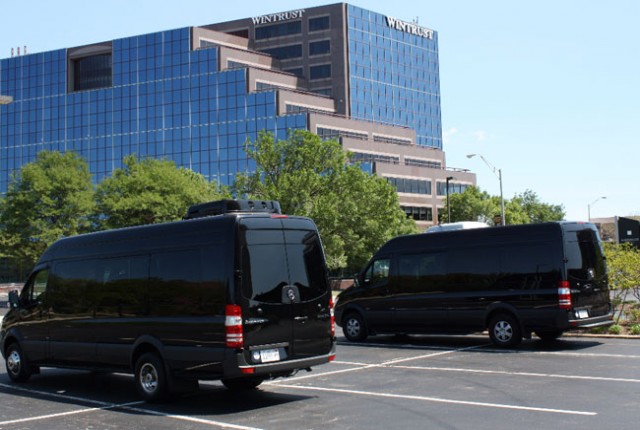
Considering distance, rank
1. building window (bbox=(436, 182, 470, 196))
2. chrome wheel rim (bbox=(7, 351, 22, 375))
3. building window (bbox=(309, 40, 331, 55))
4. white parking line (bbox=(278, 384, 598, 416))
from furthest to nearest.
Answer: building window (bbox=(309, 40, 331, 55)), building window (bbox=(436, 182, 470, 196)), chrome wheel rim (bbox=(7, 351, 22, 375)), white parking line (bbox=(278, 384, 598, 416))

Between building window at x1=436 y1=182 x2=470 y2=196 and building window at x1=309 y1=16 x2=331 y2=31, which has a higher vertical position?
building window at x1=309 y1=16 x2=331 y2=31

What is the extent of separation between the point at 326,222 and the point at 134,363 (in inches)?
1693

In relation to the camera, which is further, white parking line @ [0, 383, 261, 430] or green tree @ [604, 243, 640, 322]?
green tree @ [604, 243, 640, 322]

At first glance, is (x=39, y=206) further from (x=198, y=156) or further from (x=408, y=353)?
(x=408, y=353)

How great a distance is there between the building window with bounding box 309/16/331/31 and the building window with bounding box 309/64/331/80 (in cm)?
599

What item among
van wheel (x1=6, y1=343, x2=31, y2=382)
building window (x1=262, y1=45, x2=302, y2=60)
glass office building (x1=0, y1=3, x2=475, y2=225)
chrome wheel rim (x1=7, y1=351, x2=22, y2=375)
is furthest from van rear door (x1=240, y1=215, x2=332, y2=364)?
building window (x1=262, y1=45, x2=302, y2=60)

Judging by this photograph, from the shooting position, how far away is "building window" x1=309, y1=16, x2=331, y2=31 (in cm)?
11975

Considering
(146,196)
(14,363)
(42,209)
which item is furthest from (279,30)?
(14,363)

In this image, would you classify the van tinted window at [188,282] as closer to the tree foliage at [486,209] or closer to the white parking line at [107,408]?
the white parking line at [107,408]

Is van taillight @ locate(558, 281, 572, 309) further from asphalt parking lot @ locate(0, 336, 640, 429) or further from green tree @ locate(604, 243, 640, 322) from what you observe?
green tree @ locate(604, 243, 640, 322)

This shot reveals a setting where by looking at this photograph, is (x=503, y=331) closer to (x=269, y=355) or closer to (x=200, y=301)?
(x=269, y=355)

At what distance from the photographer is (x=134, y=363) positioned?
452 inches

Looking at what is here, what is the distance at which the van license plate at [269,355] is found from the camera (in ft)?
34.2

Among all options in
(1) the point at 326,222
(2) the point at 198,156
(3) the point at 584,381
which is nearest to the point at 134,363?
(3) the point at 584,381
